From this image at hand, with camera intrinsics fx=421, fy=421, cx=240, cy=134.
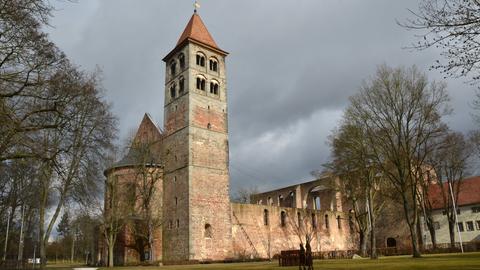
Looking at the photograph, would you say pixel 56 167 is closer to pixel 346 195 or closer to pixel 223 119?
pixel 223 119

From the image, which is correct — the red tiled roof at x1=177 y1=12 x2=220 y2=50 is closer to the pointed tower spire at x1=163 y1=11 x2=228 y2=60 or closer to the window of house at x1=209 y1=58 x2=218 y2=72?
the pointed tower spire at x1=163 y1=11 x2=228 y2=60

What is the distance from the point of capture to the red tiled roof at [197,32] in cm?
4175

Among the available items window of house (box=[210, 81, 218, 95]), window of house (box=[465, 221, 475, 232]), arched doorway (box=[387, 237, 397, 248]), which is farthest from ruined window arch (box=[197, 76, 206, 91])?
window of house (box=[465, 221, 475, 232])

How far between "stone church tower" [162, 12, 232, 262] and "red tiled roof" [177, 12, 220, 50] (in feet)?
0.46

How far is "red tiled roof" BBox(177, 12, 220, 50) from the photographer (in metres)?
41.8

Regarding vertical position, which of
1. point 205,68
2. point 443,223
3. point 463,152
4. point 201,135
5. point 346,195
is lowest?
point 443,223

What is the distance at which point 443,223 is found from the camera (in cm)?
4669

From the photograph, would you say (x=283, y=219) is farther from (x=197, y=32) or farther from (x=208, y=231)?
(x=197, y=32)

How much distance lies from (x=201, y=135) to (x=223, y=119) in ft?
11.1

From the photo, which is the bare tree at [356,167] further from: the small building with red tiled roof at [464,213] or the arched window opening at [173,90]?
the arched window opening at [173,90]

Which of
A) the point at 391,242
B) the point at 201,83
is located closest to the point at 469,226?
the point at 391,242

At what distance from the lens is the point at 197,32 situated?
42.6m

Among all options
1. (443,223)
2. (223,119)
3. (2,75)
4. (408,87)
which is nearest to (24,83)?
(2,75)

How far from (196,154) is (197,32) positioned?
13.3 metres
